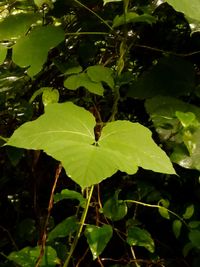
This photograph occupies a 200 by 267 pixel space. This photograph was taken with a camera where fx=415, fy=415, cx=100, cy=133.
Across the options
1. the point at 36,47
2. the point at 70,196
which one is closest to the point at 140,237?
the point at 70,196

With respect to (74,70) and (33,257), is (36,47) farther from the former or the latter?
(33,257)

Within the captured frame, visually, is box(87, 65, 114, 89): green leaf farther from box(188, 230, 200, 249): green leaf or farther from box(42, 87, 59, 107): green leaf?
box(188, 230, 200, 249): green leaf

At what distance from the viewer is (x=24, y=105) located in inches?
39.8

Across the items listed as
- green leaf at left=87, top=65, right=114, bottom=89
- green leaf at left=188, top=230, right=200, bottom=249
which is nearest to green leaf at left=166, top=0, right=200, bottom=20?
green leaf at left=87, top=65, right=114, bottom=89

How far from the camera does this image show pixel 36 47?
829 mm

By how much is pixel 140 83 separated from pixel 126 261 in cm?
40

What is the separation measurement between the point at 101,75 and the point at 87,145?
303mm

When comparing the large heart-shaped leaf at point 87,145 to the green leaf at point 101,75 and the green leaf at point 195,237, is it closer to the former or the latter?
the green leaf at point 101,75

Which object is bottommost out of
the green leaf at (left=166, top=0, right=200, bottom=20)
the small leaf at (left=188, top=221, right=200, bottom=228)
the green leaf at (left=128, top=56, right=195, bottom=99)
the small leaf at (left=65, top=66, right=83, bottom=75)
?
the small leaf at (left=188, top=221, right=200, bottom=228)

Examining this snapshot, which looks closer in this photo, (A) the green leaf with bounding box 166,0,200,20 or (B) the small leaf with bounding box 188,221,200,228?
(A) the green leaf with bounding box 166,0,200,20

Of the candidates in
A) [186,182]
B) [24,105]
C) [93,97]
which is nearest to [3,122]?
[24,105]

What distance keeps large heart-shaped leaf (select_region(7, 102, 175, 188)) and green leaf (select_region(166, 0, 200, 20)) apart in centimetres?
22

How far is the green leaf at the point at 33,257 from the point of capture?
772 millimetres

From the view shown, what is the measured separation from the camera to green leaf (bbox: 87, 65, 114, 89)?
0.85m
